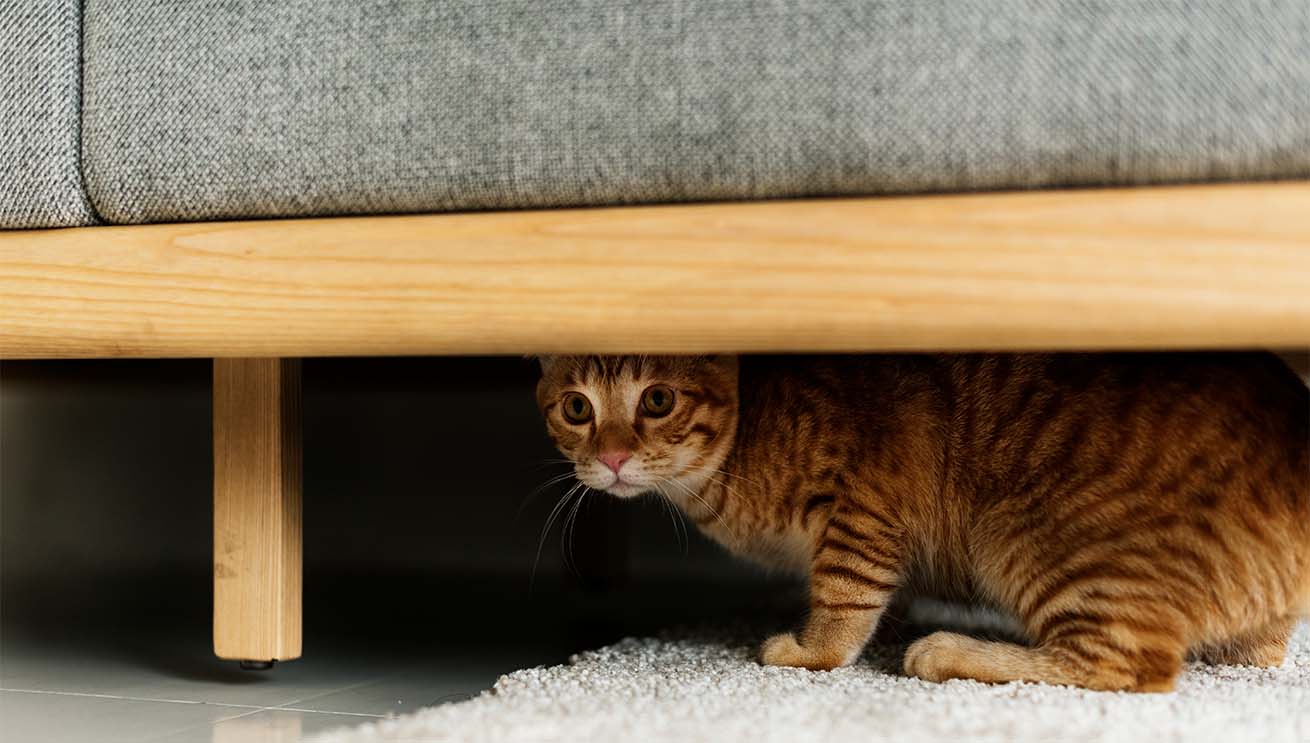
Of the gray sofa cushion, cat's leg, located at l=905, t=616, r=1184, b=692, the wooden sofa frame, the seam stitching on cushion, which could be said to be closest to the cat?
cat's leg, located at l=905, t=616, r=1184, b=692

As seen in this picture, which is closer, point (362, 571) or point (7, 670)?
point (7, 670)

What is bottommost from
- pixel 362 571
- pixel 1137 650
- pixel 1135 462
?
pixel 362 571

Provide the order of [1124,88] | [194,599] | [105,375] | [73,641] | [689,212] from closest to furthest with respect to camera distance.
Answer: [1124,88] → [689,212] → [73,641] → [194,599] → [105,375]

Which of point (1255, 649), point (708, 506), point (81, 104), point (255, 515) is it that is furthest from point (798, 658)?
point (81, 104)

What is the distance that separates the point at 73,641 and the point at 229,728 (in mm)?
605

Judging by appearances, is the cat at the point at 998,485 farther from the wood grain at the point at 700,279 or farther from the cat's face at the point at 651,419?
the wood grain at the point at 700,279

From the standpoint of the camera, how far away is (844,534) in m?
1.42

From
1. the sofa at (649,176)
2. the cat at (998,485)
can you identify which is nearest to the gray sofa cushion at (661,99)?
the sofa at (649,176)

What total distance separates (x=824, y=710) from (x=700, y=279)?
41cm

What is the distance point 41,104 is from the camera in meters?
1.22

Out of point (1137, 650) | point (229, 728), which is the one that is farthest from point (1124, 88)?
point (229, 728)

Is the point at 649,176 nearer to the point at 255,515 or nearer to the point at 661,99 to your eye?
the point at 661,99

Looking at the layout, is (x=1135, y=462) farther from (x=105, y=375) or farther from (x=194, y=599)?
(x=105, y=375)

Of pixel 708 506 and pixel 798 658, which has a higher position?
pixel 708 506
